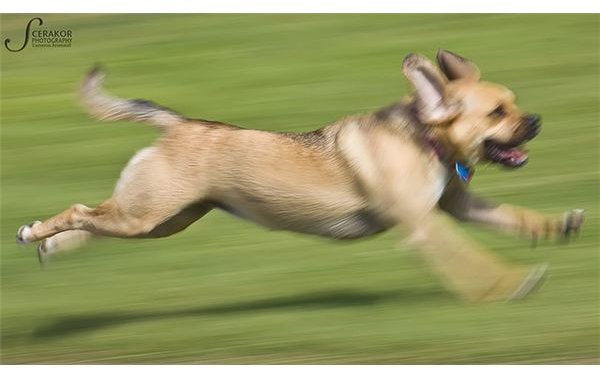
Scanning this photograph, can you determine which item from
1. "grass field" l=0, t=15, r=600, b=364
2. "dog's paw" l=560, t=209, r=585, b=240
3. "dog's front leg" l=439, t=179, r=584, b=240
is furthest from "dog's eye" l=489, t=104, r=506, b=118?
"grass field" l=0, t=15, r=600, b=364

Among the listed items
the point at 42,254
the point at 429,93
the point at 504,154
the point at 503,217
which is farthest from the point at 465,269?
the point at 42,254

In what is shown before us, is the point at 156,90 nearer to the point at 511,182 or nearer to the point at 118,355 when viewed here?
the point at 511,182

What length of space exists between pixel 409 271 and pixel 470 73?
5.41 feet

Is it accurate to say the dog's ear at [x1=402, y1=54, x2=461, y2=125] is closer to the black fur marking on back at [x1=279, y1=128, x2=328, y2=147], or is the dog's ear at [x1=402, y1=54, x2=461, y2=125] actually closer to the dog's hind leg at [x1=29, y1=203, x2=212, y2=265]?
the black fur marking on back at [x1=279, y1=128, x2=328, y2=147]

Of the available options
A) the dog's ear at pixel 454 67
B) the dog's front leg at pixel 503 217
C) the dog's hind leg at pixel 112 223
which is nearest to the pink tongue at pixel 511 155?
the dog's front leg at pixel 503 217

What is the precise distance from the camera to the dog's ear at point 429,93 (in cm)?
880

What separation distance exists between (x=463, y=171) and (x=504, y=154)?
29 cm

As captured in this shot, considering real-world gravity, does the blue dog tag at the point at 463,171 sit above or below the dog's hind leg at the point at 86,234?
above

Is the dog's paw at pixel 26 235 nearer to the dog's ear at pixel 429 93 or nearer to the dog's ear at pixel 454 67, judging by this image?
the dog's ear at pixel 429 93

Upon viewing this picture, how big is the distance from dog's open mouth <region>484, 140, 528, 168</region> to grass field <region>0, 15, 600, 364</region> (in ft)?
3.29

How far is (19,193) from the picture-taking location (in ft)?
37.9

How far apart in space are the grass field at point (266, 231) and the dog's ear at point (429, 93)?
4.43 feet

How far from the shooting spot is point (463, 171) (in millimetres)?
8930

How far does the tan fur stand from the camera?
8.84 metres
